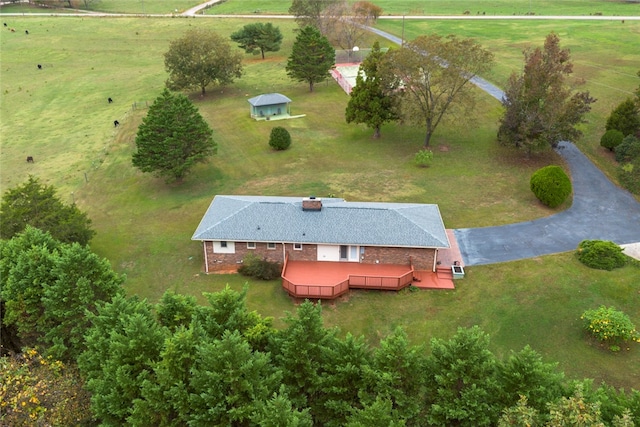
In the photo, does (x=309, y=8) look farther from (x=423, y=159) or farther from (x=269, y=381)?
(x=269, y=381)

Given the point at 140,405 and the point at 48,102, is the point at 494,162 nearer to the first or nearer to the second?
the point at 140,405

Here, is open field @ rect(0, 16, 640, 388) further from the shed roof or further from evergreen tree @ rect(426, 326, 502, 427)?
evergreen tree @ rect(426, 326, 502, 427)

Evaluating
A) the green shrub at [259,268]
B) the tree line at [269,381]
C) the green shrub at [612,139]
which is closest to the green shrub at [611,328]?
the tree line at [269,381]

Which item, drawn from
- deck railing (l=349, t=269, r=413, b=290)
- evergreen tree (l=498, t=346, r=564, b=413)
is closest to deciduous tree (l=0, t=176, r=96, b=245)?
deck railing (l=349, t=269, r=413, b=290)

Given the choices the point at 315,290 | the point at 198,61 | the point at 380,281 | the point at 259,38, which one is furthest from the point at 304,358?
the point at 259,38

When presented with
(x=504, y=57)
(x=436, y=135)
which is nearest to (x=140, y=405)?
(x=436, y=135)
